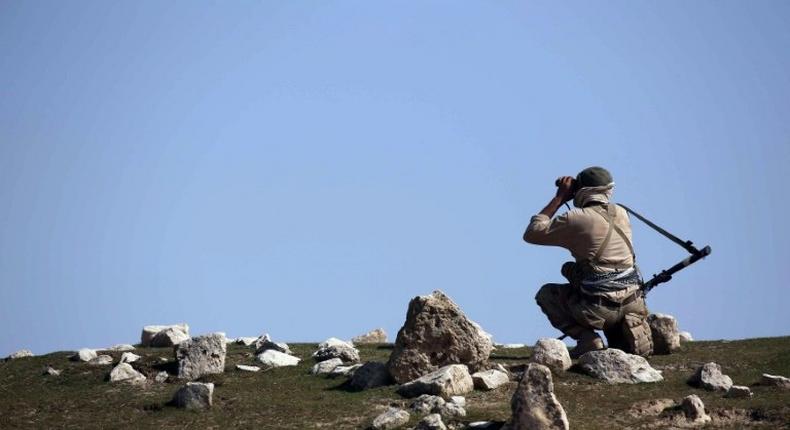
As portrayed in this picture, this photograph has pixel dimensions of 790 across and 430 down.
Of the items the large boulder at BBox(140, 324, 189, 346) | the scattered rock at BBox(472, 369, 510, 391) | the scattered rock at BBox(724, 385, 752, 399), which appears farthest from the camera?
the large boulder at BBox(140, 324, 189, 346)

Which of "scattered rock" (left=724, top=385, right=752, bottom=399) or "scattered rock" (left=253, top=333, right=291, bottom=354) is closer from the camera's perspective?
"scattered rock" (left=724, top=385, right=752, bottom=399)

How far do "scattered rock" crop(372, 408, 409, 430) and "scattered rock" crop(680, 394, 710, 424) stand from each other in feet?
12.1

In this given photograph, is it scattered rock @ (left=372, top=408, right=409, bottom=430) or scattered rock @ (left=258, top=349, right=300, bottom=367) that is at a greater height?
scattered rock @ (left=258, top=349, right=300, bottom=367)

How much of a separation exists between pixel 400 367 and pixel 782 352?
6699 millimetres

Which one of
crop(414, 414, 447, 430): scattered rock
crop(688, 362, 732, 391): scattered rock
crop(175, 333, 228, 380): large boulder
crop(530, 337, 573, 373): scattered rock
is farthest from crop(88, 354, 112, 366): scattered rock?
crop(688, 362, 732, 391): scattered rock

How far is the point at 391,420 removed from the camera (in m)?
16.6

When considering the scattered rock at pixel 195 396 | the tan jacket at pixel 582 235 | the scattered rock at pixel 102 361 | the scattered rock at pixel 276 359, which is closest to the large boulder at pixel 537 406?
the scattered rock at pixel 195 396

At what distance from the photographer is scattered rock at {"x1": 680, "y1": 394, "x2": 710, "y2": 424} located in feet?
53.7

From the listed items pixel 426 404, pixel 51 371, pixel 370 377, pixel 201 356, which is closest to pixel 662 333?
pixel 370 377

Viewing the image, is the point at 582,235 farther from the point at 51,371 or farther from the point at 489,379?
→ the point at 51,371

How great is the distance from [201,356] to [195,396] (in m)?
2.51

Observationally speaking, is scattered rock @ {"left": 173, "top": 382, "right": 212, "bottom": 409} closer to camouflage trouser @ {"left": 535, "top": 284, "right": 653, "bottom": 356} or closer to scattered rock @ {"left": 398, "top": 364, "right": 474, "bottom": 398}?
scattered rock @ {"left": 398, "top": 364, "right": 474, "bottom": 398}

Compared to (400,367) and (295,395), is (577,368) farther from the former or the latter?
(295,395)

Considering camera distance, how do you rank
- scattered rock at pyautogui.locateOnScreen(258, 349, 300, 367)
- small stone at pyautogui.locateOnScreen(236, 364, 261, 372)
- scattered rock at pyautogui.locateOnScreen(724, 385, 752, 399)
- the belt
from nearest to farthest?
scattered rock at pyautogui.locateOnScreen(724, 385, 752, 399) < the belt < small stone at pyautogui.locateOnScreen(236, 364, 261, 372) < scattered rock at pyautogui.locateOnScreen(258, 349, 300, 367)
